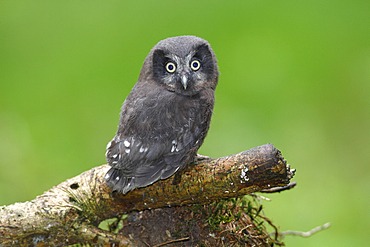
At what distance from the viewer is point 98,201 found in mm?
5375

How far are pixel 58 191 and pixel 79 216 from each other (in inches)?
10.6

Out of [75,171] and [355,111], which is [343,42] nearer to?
[355,111]

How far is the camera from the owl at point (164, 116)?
5.21 m

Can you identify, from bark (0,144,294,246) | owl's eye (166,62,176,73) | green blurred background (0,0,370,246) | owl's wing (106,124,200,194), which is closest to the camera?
bark (0,144,294,246)

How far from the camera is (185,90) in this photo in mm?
5578

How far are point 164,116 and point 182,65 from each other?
1.34 feet

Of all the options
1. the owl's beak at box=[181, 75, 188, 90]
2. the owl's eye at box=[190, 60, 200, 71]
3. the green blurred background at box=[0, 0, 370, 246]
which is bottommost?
the green blurred background at box=[0, 0, 370, 246]

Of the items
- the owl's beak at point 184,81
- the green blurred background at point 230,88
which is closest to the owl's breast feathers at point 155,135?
the owl's beak at point 184,81

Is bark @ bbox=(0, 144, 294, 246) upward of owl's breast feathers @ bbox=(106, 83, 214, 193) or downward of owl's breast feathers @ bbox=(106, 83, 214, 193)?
downward

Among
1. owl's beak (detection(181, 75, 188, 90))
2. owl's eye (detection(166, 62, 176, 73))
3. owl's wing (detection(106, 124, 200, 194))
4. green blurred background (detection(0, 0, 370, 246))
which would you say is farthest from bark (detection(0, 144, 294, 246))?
green blurred background (detection(0, 0, 370, 246))

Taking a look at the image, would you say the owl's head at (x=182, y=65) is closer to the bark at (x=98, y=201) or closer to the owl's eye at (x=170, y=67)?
the owl's eye at (x=170, y=67)

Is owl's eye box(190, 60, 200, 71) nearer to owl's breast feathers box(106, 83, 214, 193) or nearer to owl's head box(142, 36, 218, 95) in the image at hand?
owl's head box(142, 36, 218, 95)

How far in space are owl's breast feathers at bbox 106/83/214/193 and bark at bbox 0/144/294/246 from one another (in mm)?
116

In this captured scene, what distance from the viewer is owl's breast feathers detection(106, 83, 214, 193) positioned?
5172mm
